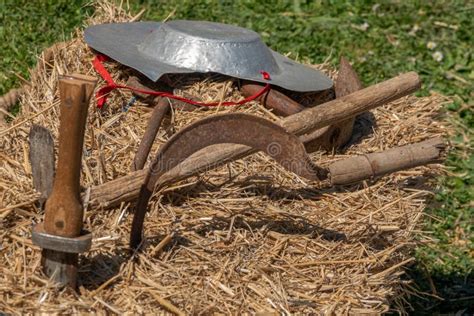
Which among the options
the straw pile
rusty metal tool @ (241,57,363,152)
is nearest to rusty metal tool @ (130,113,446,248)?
the straw pile

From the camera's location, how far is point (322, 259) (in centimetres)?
294

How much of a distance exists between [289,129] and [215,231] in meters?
0.49

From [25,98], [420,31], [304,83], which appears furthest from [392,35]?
[25,98]

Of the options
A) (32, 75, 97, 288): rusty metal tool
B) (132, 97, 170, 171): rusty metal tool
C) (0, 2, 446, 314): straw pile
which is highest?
(32, 75, 97, 288): rusty metal tool

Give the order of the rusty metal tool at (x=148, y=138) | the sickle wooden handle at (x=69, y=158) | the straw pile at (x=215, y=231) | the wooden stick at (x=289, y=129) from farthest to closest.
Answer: the rusty metal tool at (x=148, y=138) < the wooden stick at (x=289, y=129) < the straw pile at (x=215, y=231) < the sickle wooden handle at (x=69, y=158)

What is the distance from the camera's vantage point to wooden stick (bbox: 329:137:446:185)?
124 inches

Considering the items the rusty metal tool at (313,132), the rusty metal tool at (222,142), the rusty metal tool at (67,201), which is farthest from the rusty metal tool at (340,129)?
the rusty metal tool at (67,201)

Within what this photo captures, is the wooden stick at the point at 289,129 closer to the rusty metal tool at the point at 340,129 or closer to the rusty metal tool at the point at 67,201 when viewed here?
the rusty metal tool at the point at 340,129

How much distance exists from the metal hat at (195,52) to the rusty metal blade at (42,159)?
80 centimetres

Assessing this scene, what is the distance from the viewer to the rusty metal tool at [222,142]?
2.62 meters

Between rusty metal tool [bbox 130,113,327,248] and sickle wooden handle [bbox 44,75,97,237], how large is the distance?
0.89 feet

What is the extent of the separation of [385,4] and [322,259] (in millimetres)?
3863

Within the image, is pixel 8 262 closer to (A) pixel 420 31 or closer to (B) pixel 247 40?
(B) pixel 247 40

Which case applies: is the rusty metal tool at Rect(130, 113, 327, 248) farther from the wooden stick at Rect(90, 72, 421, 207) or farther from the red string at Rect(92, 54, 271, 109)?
the red string at Rect(92, 54, 271, 109)
